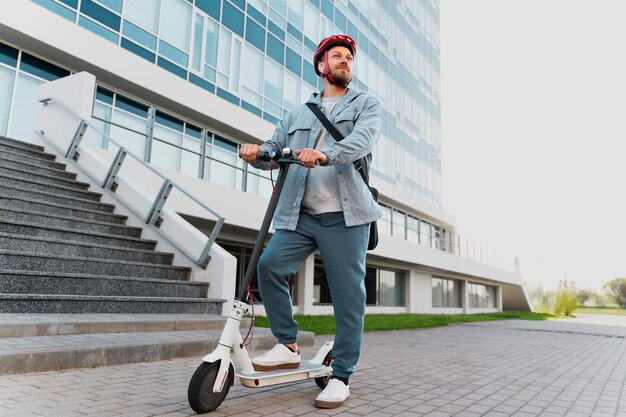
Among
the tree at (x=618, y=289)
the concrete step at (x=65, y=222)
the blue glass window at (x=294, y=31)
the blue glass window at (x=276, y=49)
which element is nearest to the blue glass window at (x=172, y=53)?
the blue glass window at (x=276, y=49)

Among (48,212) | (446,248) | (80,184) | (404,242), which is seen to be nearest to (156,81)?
(80,184)

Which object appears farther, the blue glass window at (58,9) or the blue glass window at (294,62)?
the blue glass window at (294,62)

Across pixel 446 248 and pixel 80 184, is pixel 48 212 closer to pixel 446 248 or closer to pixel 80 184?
pixel 80 184

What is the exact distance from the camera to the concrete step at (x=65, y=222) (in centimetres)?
580

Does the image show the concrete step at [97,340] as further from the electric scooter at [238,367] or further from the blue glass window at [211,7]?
the blue glass window at [211,7]

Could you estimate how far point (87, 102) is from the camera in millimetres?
9023

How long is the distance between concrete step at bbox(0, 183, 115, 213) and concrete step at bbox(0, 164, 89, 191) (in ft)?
1.22

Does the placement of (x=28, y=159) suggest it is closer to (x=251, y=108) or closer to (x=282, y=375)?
(x=282, y=375)

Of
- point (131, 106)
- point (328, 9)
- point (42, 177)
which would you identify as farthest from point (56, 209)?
point (328, 9)

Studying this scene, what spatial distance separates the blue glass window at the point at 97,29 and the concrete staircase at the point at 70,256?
18.4 ft

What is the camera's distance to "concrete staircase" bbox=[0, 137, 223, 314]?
479 cm

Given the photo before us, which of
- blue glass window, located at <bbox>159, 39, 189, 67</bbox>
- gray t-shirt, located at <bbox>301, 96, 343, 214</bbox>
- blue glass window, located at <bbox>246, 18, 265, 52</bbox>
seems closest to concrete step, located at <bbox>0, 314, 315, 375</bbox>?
gray t-shirt, located at <bbox>301, 96, 343, 214</bbox>

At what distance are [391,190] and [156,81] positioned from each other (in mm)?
15251

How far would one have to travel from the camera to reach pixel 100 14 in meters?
12.6
